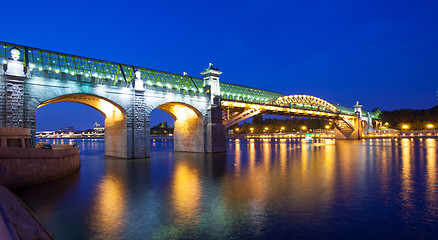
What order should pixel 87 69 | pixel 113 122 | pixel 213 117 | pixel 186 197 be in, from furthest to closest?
pixel 213 117, pixel 113 122, pixel 87 69, pixel 186 197

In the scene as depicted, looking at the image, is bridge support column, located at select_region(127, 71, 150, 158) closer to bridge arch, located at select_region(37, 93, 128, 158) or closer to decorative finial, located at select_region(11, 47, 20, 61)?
bridge arch, located at select_region(37, 93, 128, 158)

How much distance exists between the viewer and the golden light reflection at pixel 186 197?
1017cm

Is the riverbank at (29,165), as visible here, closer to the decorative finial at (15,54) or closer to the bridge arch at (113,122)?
the decorative finial at (15,54)

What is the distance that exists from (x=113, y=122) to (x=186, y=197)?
77.1 feet

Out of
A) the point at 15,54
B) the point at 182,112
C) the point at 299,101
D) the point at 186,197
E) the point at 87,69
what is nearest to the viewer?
the point at 186,197

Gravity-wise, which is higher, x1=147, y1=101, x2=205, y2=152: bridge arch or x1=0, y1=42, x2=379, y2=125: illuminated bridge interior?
x1=0, y1=42, x2=379, y2=125: illuminated bridge interior

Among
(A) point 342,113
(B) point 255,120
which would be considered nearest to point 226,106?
(A) point 342,113

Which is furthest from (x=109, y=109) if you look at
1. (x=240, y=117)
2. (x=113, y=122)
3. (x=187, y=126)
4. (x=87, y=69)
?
(x=240, y=117)

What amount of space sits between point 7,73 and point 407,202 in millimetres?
27757

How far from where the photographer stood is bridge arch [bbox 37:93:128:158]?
30500mm

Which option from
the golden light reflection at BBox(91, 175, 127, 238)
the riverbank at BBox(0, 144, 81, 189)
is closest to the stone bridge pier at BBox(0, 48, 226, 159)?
the riverbank at BBox(0, 144, 81, 189)

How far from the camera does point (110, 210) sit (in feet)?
36.4

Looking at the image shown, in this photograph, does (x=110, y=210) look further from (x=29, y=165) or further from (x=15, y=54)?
(x=15, y=54)

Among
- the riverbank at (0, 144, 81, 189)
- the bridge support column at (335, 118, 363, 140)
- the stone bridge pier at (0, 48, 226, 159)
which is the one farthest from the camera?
the bridge support column at (335, 118, 363, 140)
